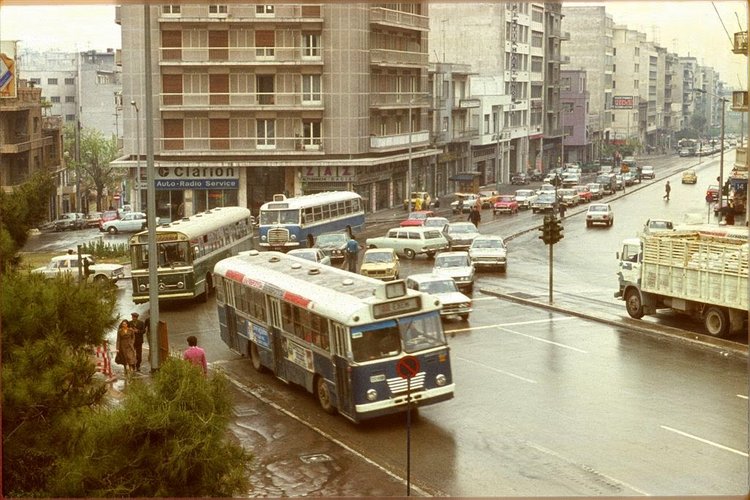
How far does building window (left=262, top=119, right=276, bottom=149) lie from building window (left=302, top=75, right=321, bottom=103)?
2.79 metres

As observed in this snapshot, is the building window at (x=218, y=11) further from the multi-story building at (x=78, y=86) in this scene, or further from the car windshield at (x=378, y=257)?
the multi-story building at (x=78, y=86)

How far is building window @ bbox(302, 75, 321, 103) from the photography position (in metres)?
69.4

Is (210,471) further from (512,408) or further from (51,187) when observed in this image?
(512,408)

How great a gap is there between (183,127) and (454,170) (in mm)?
32587

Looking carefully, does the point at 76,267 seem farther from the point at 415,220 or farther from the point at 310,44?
the point at 310,44

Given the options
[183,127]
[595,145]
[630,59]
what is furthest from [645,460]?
[630,59]

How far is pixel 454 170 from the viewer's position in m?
94.9

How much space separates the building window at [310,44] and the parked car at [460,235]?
21.1 m

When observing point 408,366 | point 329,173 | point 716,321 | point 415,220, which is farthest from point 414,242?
point 408,366

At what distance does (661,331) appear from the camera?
31.2 meters

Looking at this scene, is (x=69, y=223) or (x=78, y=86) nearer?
(x=69, y=223)

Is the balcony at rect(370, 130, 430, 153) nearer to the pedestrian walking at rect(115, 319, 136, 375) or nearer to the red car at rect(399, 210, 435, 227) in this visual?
the red car at rect(399, 210, 435, 227)

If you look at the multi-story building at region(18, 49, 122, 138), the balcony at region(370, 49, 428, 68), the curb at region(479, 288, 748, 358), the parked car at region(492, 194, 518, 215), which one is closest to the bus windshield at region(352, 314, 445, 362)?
the curb at region(479, 288, 748, 358)

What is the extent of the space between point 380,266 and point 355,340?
65.5 feet
